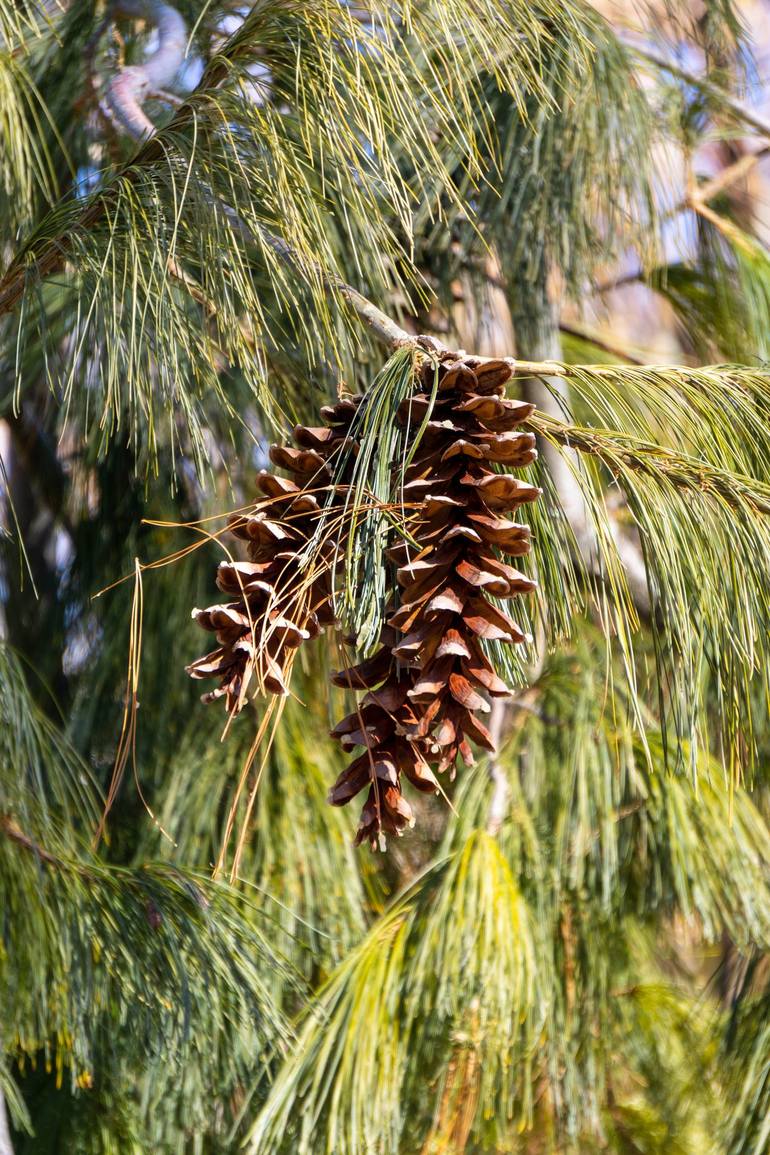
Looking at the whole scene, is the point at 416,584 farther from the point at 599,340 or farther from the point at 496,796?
the point at 599,340

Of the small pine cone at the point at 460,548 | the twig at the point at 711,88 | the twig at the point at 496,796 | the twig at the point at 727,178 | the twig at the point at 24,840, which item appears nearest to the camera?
the small pine cone at the point at 460,548

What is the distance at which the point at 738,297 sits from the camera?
4.04 feet

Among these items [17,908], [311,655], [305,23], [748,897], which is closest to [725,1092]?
[748,897]

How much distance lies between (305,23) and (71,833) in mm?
533

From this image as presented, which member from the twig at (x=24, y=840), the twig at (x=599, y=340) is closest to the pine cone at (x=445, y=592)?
the twig at (x=24, y=840)

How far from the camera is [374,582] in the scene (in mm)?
438

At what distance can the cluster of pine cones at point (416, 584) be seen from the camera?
1.43 feet

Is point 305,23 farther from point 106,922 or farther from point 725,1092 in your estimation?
point 725,1092

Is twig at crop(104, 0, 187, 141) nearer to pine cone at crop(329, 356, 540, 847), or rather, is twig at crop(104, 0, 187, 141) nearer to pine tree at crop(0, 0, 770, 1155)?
pine tree at crop(0, 0, 770, 1155)

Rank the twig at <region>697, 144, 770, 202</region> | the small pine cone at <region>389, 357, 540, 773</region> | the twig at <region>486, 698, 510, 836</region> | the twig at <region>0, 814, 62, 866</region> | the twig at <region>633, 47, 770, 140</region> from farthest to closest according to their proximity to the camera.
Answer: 1. the twig at <region>697, 144, 770, 202</region>
2. the twig at <region>633, 47, 770, 140</region>
3. the twig at <region>486, 698, 510, 836</region>
4. the twig at <region>0, 814, 62, 866</region>
5. the small pine cone at <region>389, 357, 540, 773</region>

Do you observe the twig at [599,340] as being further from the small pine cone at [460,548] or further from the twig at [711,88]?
the small pine cone at [460,548]

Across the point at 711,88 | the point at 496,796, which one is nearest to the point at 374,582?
the point at 496,796

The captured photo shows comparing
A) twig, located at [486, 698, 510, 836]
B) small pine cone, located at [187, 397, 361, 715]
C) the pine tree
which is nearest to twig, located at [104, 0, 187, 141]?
the pine tree

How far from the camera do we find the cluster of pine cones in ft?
1.43
